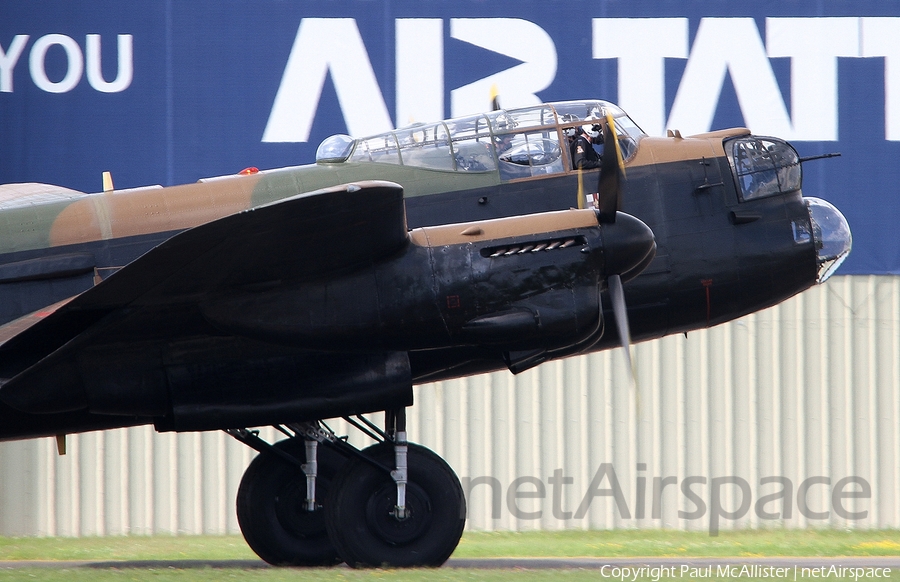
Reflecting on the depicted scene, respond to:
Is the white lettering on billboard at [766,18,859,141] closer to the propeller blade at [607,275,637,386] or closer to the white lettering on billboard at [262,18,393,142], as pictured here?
the white lettering on billboard at [262,18,393,142]

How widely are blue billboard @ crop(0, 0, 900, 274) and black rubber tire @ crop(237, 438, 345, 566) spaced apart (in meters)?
6.88

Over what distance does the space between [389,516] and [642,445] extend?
7798 mm

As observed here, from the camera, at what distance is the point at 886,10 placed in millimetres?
16219

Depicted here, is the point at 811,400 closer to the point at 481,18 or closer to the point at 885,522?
the point at 885,522

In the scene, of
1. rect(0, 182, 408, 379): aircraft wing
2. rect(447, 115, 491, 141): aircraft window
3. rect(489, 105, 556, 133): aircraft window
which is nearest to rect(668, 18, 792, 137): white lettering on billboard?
rect(489, 105, 556, 133): aircraft window

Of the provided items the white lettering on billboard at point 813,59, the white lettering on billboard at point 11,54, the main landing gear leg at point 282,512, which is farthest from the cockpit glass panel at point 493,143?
the white lettering on billboard at point 11,54

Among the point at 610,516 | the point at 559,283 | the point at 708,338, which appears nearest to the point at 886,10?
the point at 708,338

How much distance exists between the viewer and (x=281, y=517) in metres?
10.2

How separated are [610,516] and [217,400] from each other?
28.5ft

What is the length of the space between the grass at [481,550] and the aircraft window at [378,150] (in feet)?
12.2

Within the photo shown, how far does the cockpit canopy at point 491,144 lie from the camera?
9.72 metres

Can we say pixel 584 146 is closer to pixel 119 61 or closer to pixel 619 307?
pixel 619 307

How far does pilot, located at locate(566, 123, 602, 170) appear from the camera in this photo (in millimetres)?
9758

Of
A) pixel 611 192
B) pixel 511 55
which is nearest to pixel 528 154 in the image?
pixel 611 192
